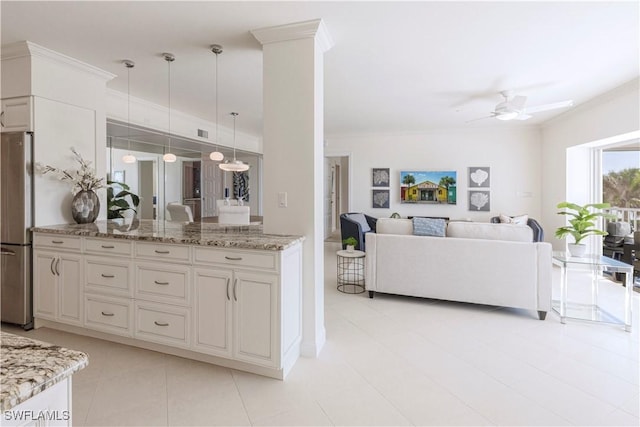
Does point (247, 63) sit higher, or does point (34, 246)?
point (247, 63)

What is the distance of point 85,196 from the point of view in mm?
3324

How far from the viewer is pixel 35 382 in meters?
0.71

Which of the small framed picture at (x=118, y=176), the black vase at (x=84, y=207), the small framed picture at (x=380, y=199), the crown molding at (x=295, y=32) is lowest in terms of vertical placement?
the black vase at (x=84, y=207)

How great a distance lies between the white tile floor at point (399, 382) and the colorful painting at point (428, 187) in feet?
14.5

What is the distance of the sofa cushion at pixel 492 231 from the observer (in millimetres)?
3451

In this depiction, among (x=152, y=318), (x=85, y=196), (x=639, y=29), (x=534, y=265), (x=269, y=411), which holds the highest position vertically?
(x=639, y=29)

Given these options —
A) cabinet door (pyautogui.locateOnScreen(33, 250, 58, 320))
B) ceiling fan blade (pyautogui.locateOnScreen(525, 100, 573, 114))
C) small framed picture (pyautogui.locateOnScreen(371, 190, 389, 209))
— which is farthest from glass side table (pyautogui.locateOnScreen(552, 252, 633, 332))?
cabinet door (pyautogui.locateOnScreen(33, 250, 58, 320))

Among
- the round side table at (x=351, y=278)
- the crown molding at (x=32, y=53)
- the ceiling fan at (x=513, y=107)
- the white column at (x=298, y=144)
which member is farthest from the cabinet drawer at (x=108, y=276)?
the ceiling fan at (x=513, y=107)

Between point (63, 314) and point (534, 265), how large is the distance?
4.38 meters

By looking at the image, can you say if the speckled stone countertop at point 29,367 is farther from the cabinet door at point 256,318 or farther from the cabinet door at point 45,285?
the cabinet door at point 45,285

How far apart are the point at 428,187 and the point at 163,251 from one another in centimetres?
618

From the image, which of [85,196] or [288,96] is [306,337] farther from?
[85,196]

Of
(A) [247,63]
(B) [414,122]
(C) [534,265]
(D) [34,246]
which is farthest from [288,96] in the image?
(B) [414,122]

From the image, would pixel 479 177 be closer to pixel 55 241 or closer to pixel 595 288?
pixel 595 288
